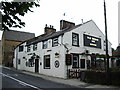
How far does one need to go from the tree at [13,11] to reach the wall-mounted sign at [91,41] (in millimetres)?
18204

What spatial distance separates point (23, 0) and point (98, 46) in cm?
2167

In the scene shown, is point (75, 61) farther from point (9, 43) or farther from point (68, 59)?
point (9, 43)

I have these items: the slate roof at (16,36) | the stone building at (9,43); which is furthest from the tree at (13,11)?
the slate roof at (16,36)

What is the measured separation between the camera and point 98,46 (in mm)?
26344

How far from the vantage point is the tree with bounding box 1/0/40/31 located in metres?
6.12

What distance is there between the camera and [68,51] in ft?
69.5

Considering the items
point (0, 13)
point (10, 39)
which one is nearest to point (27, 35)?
point (10, 39)

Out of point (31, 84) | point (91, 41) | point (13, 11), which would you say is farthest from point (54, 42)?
point (13, 11)

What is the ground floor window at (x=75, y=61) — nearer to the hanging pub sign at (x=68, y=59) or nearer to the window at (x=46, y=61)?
the hanging pub sign at (x=68, y=59)

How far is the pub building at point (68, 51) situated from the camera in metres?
21.3

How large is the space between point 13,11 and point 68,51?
15315 millimetres

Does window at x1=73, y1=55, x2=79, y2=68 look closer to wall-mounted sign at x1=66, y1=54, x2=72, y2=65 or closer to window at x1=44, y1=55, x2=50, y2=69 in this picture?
wall-mounted sign at x1=66, y1=54, x2=72, y2=65

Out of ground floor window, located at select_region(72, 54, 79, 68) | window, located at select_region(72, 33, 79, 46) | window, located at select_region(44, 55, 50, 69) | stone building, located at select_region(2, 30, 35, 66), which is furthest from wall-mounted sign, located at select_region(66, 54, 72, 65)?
stone building, located at select_region(2, 30, 35, 66)

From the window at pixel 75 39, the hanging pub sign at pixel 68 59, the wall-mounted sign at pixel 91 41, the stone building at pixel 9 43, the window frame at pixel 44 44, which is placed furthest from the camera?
the stone building at pixel 9 43
